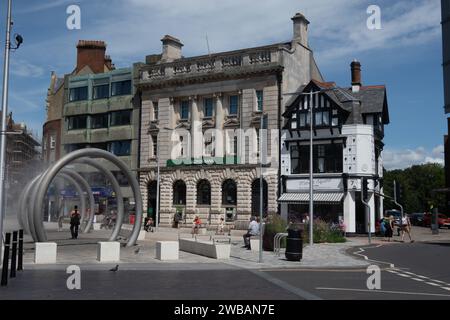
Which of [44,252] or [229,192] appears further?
[229,192]

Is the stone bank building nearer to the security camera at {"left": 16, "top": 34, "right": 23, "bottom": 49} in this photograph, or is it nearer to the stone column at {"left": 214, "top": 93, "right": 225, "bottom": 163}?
the stone column at {"left": 214, "top": 93, "right": 225, "bottom": 163}

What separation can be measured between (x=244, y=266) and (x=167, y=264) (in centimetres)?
273

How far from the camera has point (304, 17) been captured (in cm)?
4688

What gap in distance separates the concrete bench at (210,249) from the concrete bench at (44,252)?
6.29 metres

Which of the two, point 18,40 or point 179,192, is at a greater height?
point 18,40

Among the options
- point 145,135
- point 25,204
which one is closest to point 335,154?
point 145,135

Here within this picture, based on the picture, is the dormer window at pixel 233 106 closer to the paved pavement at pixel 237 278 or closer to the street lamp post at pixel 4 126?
the paved pavement at pixel 237 278

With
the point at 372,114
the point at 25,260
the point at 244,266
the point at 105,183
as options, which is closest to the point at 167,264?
the point at 244,266

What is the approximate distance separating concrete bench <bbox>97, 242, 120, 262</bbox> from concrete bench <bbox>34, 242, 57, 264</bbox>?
1692 millimetres

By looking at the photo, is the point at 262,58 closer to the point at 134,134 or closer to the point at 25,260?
the point at 134,134

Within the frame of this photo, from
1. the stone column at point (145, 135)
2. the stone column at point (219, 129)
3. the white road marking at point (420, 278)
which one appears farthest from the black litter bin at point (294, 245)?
the stone column at point (145, 135)

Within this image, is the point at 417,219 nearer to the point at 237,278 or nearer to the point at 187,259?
the point at 187,259

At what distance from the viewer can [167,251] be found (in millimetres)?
20266

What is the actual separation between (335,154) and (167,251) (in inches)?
932
